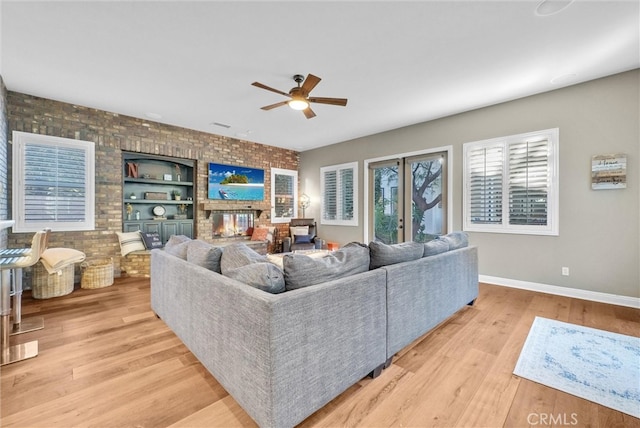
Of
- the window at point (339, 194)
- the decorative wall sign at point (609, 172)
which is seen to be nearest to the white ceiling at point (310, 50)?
the decorative wall sign at point (609, 172)

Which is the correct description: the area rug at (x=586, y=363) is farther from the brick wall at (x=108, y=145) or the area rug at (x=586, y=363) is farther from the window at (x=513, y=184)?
the brick wall at (x=108, y=145)

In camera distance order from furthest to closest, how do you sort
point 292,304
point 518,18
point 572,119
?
point 572,119 < point 518,18 < point 292,304

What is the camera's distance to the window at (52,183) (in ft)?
12.5

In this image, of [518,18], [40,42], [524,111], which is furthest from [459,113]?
[40,42]

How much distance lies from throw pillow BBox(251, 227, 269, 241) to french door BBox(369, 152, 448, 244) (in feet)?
7.98

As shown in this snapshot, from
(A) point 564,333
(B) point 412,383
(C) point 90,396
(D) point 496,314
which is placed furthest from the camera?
(D) point 496,314

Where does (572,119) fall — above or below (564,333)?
above

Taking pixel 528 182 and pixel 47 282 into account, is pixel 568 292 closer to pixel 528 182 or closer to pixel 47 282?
pixel 528 182

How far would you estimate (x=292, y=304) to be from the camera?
1.34m

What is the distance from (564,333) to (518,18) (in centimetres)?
280

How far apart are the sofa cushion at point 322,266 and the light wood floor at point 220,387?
2.42 feet

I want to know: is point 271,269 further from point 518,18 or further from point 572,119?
point 572,119

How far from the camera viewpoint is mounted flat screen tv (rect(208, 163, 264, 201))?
229 inches

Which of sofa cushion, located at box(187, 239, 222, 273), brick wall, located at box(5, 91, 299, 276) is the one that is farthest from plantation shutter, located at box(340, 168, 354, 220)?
sofa cushion, located at box(187, 239, 222, 273)
